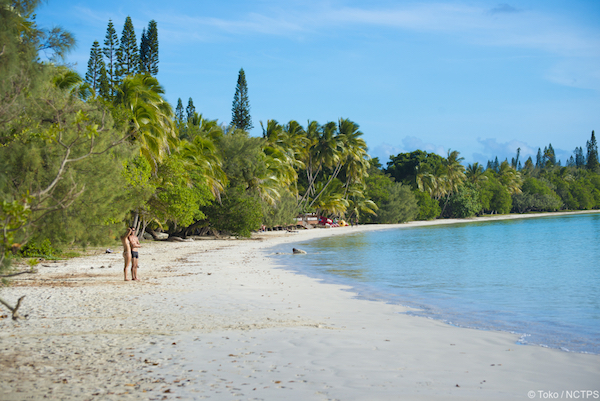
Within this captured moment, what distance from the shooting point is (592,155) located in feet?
413

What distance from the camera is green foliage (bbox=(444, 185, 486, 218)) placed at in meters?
73.8

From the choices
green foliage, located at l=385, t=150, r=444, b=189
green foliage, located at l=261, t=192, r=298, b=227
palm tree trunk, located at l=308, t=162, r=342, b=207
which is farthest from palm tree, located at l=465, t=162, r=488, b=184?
green foliage, located at l=261, t=192, r=298, b=227

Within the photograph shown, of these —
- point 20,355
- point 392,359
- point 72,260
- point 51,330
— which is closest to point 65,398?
point 20,355

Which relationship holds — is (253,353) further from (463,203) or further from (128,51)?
(463,203)

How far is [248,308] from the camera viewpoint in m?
8.52

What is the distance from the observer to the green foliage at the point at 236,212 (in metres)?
29.6

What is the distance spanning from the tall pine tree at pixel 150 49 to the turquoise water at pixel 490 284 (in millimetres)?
24352

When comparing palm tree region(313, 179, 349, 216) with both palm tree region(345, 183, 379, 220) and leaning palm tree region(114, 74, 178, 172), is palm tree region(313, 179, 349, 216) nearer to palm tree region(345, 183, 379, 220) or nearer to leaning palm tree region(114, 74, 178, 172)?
palm tree region(345, 183, 379, 220)

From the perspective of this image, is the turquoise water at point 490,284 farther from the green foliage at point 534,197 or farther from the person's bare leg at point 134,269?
the green foliage at point 534,197

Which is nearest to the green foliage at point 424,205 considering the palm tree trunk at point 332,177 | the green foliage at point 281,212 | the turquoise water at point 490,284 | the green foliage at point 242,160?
the palm tree trunk at point 332,177

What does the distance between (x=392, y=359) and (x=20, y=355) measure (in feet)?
13.0

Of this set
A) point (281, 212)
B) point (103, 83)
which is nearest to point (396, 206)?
point (281, 212)

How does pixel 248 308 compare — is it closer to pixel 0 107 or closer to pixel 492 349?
pixel 492 349

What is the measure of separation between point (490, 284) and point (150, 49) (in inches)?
1325
